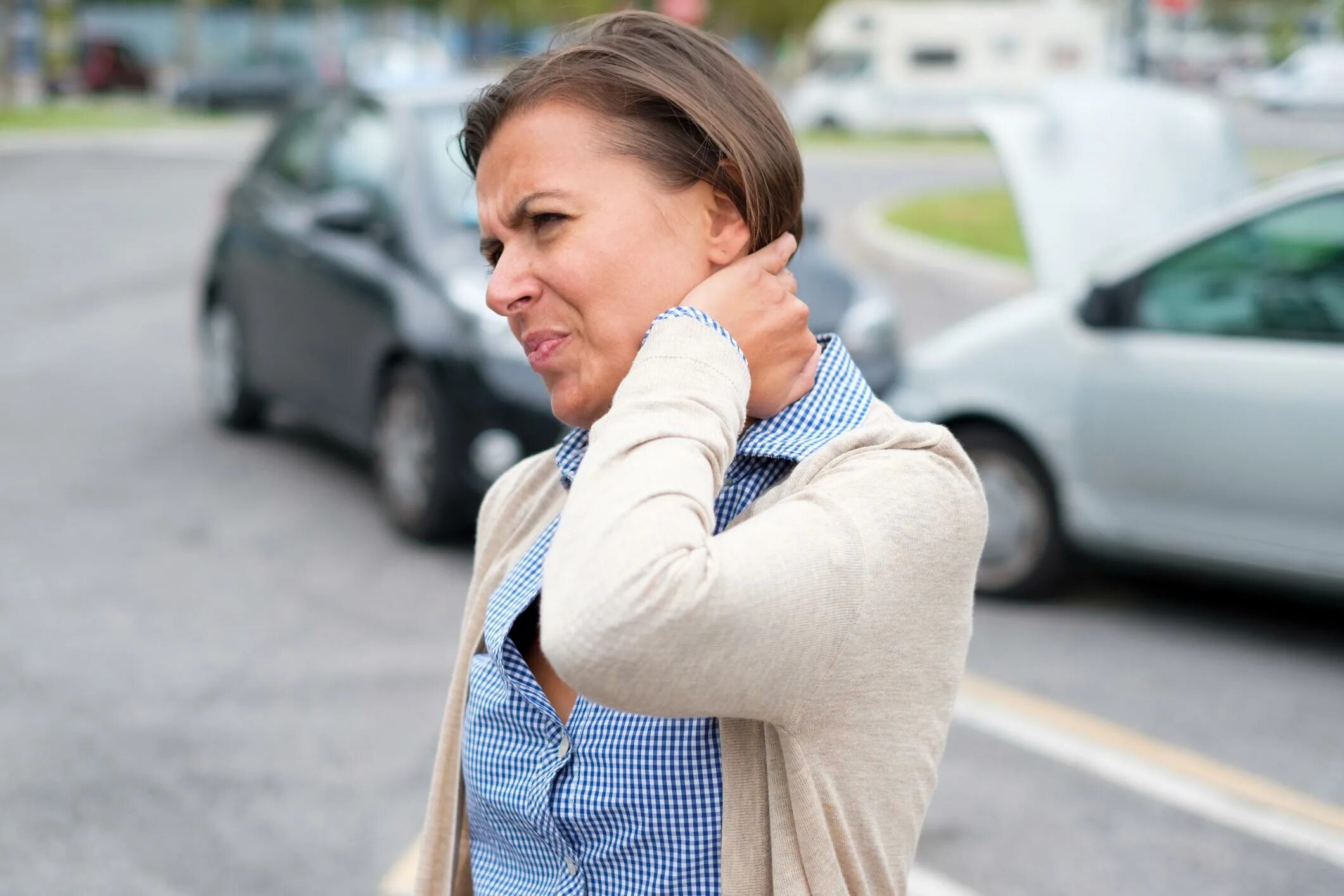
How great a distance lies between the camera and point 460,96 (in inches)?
268

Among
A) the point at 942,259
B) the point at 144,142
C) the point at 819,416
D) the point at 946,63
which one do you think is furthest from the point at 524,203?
the point at 946,63

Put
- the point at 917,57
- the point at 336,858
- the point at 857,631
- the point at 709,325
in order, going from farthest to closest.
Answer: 1. the point at 917,57
2. the point at 336,858
3. the point at 709,325
4. the point at 857,631

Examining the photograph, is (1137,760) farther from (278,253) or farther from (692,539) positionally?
(278,253)

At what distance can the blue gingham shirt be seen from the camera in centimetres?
144

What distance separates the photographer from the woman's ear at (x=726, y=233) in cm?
156

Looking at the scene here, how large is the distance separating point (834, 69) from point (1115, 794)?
38.1m

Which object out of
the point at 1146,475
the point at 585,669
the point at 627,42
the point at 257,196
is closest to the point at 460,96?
the point at 257,196

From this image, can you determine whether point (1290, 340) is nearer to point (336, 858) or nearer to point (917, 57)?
point (336, 858)

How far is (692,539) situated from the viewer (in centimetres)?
126

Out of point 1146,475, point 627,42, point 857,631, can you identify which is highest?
point 627,42

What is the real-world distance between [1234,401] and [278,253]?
441 cm

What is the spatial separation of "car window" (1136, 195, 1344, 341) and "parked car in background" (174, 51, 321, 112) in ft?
108

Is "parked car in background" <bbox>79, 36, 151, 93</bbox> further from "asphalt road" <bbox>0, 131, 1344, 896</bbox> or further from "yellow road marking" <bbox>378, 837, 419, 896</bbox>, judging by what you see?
"yellow road marking" <bbox>378, 837, 419, 896</bbox>

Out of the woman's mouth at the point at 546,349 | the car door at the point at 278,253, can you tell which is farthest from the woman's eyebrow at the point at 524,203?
the car door at the point at 278,253
